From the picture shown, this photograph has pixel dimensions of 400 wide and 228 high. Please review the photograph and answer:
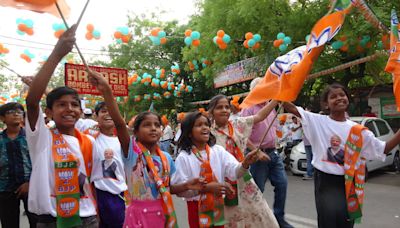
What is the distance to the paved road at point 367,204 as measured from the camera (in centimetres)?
496

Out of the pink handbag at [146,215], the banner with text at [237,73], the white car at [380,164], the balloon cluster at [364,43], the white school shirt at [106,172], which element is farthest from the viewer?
the banner with text at [237,73]

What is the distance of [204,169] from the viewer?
2906mm

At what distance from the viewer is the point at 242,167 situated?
285 cm

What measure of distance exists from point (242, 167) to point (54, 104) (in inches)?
57.2

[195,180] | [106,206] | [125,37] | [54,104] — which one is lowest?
[106,206]

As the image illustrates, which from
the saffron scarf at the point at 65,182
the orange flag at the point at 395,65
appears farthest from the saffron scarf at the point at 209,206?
the orange flag at the point at 395,65

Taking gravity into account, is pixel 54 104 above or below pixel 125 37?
below

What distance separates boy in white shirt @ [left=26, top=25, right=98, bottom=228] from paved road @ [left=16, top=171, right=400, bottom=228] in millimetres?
2802

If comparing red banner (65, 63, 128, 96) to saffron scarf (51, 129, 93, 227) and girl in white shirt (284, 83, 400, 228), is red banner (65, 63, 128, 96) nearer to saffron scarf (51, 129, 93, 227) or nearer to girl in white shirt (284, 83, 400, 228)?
saffron scarf (51, 129, 93, 227)

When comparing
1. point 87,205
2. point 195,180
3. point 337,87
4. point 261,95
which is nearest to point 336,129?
point 337,87

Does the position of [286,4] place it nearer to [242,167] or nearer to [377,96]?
[377,96]

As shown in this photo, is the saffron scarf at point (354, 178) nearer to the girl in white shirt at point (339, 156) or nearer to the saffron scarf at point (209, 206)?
the girl in white shirt at point (339, 156)

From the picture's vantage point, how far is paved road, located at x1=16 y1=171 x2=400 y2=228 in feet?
16.3

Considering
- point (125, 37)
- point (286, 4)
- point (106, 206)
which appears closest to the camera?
point (106, 206)
